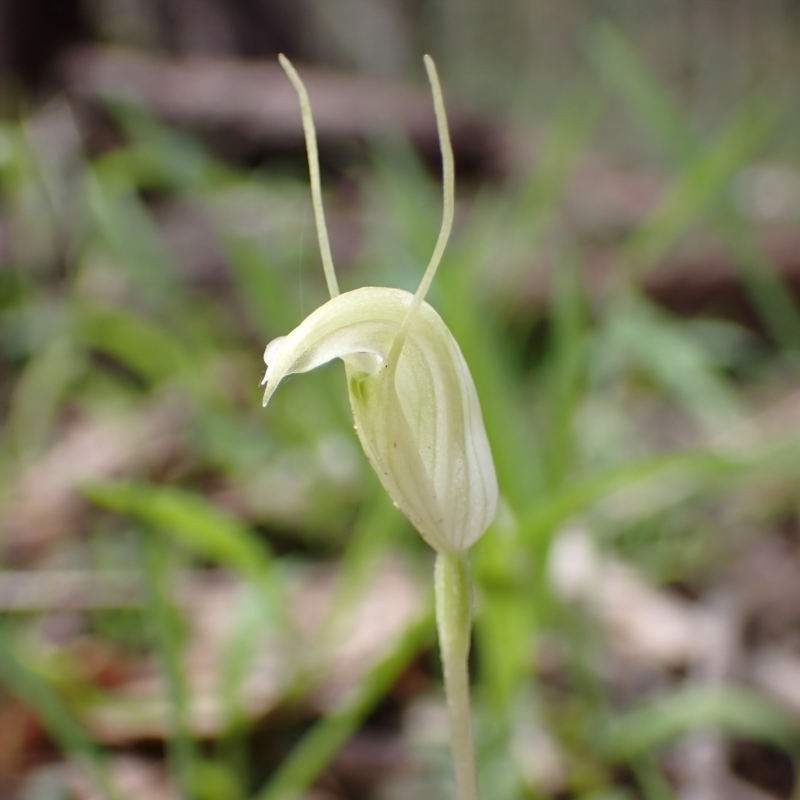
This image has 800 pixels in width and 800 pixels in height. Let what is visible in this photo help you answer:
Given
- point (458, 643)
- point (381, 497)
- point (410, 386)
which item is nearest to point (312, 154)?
point (410, 386)

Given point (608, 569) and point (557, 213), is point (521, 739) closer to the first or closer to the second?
point (608, 569)

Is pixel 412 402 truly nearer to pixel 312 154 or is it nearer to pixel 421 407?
pixel 421 407

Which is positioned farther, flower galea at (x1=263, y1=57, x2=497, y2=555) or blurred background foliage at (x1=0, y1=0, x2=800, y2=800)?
blurred background foliage at (x1=0, y1=0, x2=800, y2=800)

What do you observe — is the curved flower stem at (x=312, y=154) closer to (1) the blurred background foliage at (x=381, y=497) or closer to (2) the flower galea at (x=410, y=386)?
(2) the flower galea at (x=410, y=386)

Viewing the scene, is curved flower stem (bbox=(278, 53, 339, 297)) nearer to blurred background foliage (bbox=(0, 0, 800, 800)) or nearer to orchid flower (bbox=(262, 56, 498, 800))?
orchid flower (bbox=(262, 56, 498, 800))

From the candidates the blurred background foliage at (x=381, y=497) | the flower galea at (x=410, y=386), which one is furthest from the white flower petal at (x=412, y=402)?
the blurred background foliage at (x=381, y=497)

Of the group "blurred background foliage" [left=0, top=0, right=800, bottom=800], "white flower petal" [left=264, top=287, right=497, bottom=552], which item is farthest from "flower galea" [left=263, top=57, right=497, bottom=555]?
"blurred background foliage" [left=0, top=0, right=800, bottom=800]
